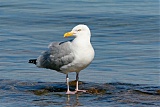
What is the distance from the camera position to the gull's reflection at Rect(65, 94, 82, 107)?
841 centimetres

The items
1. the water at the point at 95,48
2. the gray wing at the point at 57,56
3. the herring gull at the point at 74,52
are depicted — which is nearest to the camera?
the water at the point at 95,48

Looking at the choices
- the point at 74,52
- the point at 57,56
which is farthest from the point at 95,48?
the point at 74,52

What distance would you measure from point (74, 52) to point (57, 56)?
1.45 feet

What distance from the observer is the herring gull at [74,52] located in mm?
9000

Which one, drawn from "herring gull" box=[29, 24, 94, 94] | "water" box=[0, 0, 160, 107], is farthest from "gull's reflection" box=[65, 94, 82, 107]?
"herring gull" box=[29, 24, 94, 94]

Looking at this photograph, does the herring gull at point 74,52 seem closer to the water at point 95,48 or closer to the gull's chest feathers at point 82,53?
the gull's chest feathers at point 82,53

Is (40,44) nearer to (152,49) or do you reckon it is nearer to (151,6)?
(152,49)

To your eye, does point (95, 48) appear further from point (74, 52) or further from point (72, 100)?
point (72, 100)

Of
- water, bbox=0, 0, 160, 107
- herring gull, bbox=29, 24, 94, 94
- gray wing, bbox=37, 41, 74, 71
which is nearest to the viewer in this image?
water, bbox=0, 0, 160, 107

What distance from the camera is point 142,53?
12.6 m

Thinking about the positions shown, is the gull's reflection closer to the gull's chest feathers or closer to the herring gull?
the herring gull

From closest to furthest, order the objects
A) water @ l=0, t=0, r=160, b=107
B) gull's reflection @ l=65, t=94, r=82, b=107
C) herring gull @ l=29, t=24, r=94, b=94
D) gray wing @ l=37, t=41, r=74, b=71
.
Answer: gull's reflection @ l=65, t=94, r=82, b=107
water @ l=0, t=0, r=160, b=107
herring gull @ l=29, t=24, r=94, b=94
gray wing @ l=37, t=41, r=74, b=71

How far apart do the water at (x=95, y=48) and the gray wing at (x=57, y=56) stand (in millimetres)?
395

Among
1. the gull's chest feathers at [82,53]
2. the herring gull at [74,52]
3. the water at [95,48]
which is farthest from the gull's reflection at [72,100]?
the gull's chest feathers at [82,53]
